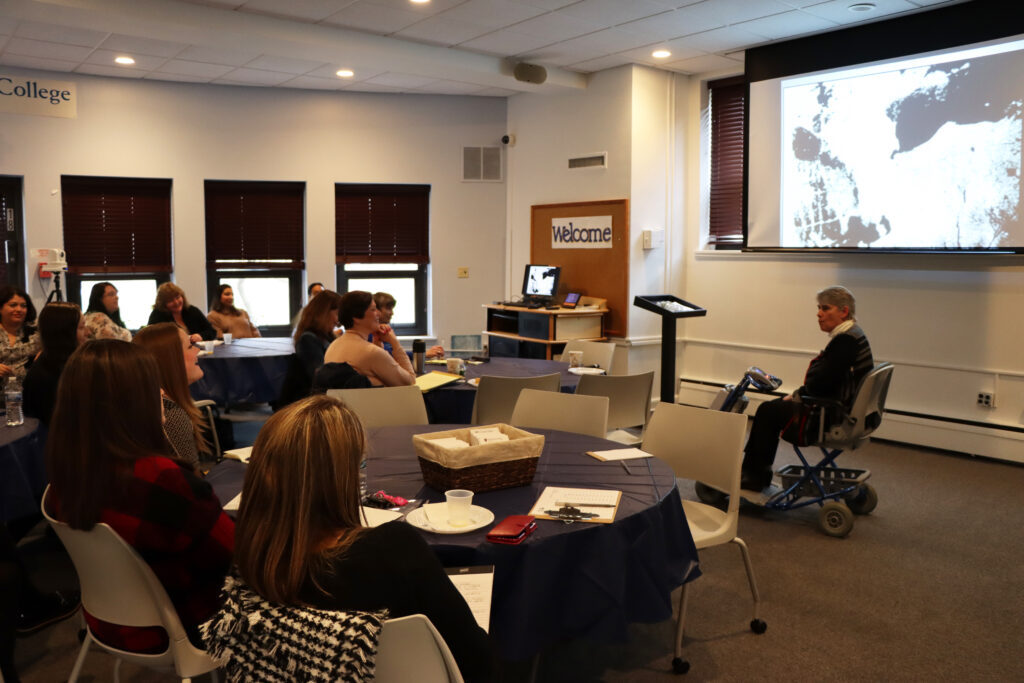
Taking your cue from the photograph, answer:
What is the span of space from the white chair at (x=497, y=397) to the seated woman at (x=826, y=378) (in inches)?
56.6

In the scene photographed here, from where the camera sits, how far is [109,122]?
7906 mm

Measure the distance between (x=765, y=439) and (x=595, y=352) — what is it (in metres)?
1.60

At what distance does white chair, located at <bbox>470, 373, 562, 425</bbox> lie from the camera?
451 centimetres

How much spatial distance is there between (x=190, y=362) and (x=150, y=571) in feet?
6.22

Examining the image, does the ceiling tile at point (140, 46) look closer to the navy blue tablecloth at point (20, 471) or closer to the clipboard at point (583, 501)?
the navy blue tablecloth at point (20, 471)

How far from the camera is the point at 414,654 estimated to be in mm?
1566

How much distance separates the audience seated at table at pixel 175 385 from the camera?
305cm

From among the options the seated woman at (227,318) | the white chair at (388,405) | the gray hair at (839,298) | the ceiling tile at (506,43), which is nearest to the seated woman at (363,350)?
the white chair at (388,405)

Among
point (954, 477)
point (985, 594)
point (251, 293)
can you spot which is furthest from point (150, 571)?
point (251, 293)

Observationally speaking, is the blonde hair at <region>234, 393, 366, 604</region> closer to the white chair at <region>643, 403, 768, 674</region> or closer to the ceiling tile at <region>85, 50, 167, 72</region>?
the white chair at <region>643, 403, 768, 674</region>

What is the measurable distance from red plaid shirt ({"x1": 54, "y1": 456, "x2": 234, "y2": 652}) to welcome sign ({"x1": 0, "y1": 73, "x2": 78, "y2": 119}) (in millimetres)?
6708

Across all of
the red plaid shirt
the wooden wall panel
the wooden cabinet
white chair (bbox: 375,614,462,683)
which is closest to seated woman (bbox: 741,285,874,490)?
the wooden cabinet

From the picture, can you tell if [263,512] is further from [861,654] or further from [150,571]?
[861,654]

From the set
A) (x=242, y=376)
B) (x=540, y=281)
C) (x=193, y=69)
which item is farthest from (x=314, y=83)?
(x=242, y=376)
